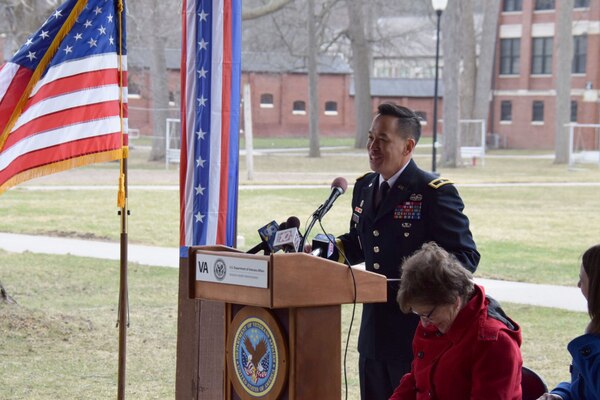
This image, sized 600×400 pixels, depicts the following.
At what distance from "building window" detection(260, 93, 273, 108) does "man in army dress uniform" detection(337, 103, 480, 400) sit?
5941cm

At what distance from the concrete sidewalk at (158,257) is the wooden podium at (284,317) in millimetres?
6637

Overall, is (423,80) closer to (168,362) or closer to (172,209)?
(172,209)

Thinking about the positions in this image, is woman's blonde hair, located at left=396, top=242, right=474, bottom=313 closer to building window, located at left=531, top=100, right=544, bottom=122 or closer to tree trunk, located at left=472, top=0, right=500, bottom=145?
tree trunk, located at left=472, top=0, right=500, bottom=145

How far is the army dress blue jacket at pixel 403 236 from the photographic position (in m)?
4.38

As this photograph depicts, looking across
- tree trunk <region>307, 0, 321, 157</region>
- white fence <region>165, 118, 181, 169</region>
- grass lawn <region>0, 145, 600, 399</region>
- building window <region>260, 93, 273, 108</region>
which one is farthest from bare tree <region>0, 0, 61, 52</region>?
building window <region>260, 93, 273, 108</region>

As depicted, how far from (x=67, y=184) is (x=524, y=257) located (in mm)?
16582

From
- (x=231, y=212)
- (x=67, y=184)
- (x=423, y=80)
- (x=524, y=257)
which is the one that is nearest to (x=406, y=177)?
(x=231, y=212)

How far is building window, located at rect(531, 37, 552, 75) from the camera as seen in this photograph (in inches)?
2200

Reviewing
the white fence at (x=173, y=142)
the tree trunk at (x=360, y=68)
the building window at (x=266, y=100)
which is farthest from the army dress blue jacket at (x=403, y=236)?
the building window at (x=266, y=100)

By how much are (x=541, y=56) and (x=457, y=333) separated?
182ft

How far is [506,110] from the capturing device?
58.8 metres

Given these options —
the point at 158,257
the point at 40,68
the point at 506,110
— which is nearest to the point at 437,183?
the point at 40,68

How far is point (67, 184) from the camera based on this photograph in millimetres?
27078

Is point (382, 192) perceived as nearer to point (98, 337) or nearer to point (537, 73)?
point (98, 337)
